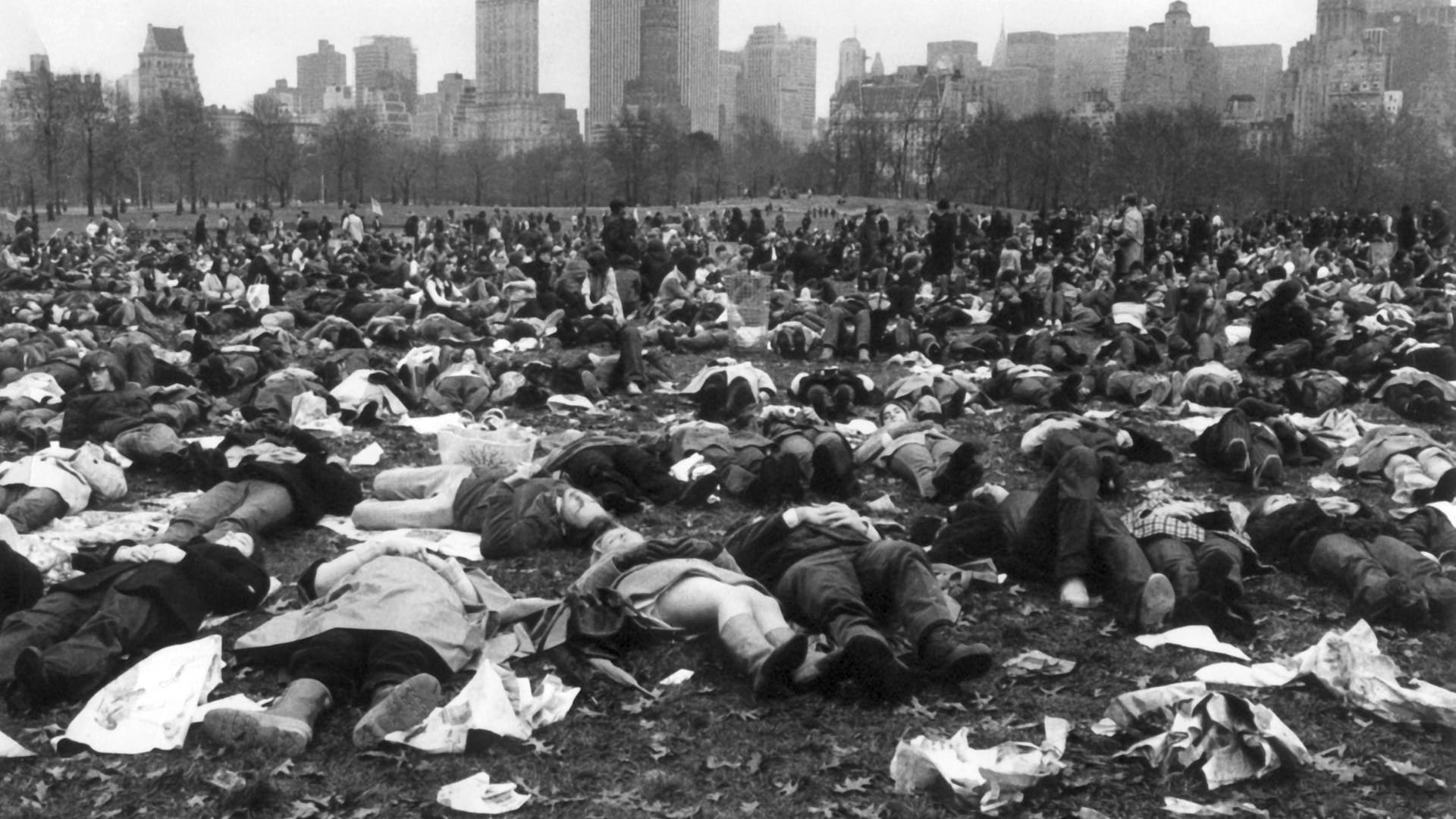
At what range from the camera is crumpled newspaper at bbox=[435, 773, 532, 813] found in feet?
14.1

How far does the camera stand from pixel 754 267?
25.9 meters

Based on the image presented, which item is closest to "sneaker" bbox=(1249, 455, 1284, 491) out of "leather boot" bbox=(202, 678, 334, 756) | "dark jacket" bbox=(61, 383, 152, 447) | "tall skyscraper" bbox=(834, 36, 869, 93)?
"leather boot" bbox=(202, 678, 334, 756)

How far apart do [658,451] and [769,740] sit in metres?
4.11

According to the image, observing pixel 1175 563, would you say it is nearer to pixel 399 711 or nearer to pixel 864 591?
pixel 864 591

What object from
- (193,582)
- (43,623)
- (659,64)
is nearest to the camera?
(43,623)

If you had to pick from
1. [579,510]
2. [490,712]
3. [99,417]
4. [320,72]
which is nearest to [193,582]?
[490,712]

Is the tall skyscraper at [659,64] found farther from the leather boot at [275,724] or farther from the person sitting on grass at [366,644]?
the leather boot at [275,724]

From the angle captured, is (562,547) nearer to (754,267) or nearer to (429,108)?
(754,267)

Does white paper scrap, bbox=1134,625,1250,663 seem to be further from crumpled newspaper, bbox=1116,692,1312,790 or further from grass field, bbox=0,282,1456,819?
crumpled newspaper, bbox=1116,692,1312,790

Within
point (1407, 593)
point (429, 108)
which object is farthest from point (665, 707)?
point (429, 108)

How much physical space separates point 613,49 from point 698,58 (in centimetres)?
923

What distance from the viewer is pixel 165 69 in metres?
77.9

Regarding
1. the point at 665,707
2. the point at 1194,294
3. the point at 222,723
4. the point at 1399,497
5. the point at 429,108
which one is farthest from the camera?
the point at 429,108

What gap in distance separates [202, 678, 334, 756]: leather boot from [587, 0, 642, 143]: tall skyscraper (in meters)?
126
